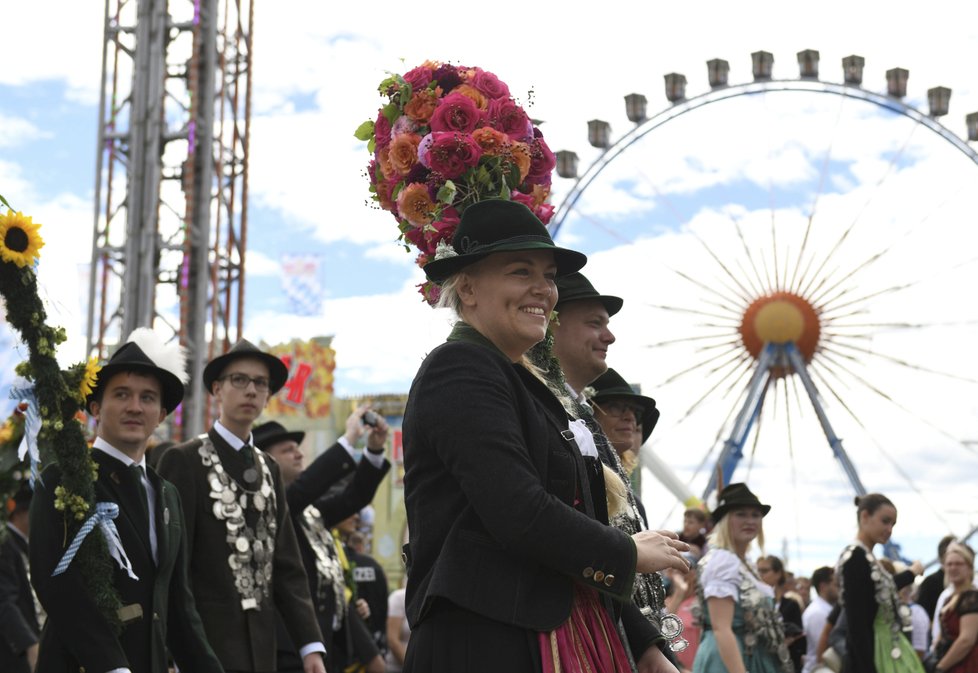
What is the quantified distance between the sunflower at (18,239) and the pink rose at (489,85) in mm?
1376

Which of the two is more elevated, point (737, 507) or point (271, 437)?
point (271, 437)

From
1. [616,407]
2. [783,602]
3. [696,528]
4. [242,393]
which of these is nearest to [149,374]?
[242,393]

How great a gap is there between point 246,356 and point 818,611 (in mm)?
5565

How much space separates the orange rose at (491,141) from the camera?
3.87 metres

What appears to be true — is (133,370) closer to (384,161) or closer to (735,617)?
(384,161)

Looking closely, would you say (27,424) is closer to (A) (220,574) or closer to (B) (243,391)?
(A) (220,574)

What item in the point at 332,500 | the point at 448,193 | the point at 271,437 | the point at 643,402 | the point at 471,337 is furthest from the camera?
the point at 332,500

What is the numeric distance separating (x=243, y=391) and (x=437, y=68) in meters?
2.15

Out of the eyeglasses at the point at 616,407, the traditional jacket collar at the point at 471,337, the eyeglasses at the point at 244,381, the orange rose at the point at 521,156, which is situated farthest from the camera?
the eyeglasses at the point at 244,381

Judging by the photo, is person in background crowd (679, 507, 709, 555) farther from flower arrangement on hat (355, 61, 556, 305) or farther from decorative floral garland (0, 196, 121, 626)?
decorative floral garland (0, 196, 121, 626)

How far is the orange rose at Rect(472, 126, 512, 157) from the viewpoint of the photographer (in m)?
3.87

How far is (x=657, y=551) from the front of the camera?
2.78 meters

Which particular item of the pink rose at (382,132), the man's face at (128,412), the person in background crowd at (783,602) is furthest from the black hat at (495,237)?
the person in background crowd at (783,602)

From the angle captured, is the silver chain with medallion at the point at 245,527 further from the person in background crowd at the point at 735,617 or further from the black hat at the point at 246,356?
the person in background crowd at the point at 735,617
